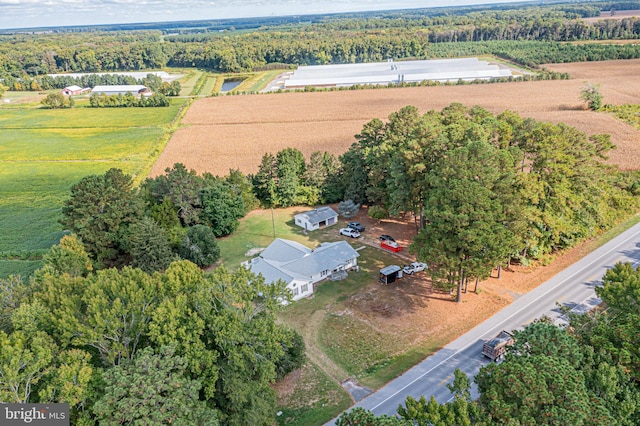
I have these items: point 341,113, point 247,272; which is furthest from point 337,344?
point 341,113

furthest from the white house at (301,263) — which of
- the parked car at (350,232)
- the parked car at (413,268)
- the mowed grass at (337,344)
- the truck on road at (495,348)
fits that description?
the truck on road at (495,348)

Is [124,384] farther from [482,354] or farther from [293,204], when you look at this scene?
[293,204]

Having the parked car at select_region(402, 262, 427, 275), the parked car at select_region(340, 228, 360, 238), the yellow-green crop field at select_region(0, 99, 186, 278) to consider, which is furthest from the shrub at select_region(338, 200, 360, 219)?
the yellow-green crop field at select_region(0, 99, 186, 278)

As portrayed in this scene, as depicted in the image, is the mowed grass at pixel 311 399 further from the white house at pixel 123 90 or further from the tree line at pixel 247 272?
the white house at pixel 123 90

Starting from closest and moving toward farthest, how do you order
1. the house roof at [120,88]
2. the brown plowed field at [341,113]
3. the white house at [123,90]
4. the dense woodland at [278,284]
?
the dense woodland at [278,284], the brown plowed field at [341,113], the white house at [123,90], the house roof at [120,88]

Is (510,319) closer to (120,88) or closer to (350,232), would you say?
(350,232)

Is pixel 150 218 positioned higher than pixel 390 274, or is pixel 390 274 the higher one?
pixel 150 218
